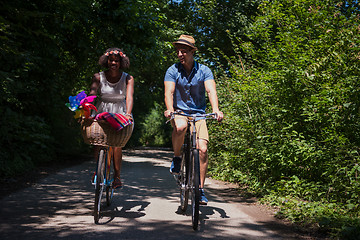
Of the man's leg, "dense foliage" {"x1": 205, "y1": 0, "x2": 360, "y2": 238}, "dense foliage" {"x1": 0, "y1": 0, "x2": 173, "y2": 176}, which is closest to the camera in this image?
the man's leg

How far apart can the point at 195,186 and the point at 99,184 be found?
45.2 inches

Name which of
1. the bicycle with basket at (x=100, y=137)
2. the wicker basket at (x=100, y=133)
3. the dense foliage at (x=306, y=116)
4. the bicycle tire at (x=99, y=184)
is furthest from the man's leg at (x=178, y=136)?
the dense foliage at (x=306, y=116)

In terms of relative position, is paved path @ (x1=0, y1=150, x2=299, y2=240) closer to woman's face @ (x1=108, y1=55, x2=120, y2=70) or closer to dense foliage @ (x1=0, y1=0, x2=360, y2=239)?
dense foliage @ (x1=0, y1=0, x2=360, y2=239)

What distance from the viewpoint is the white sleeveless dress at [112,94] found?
196 inches

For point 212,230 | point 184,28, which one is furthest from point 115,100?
point 184,28

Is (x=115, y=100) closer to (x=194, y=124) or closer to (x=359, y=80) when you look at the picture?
(x=194, y=124)

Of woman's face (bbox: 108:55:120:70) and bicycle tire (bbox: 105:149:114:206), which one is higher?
woman's face (bbox: 108:55:120:70)

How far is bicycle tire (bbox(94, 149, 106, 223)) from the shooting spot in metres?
4.12

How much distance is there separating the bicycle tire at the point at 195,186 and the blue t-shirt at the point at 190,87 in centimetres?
76

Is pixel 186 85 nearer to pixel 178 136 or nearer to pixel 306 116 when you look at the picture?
pixel 178 136

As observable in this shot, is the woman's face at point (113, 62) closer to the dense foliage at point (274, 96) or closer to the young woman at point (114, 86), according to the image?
the young woman at point (114, 86)

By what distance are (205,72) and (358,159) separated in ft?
7.56

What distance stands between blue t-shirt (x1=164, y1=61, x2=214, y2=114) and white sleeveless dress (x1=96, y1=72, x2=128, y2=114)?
2.23ft

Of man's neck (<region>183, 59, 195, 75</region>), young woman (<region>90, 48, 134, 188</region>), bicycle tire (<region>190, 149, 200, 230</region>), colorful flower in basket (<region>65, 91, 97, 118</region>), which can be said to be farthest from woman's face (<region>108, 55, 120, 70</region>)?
bicycle tire (<region>190, 149, 200, 230</region>)
